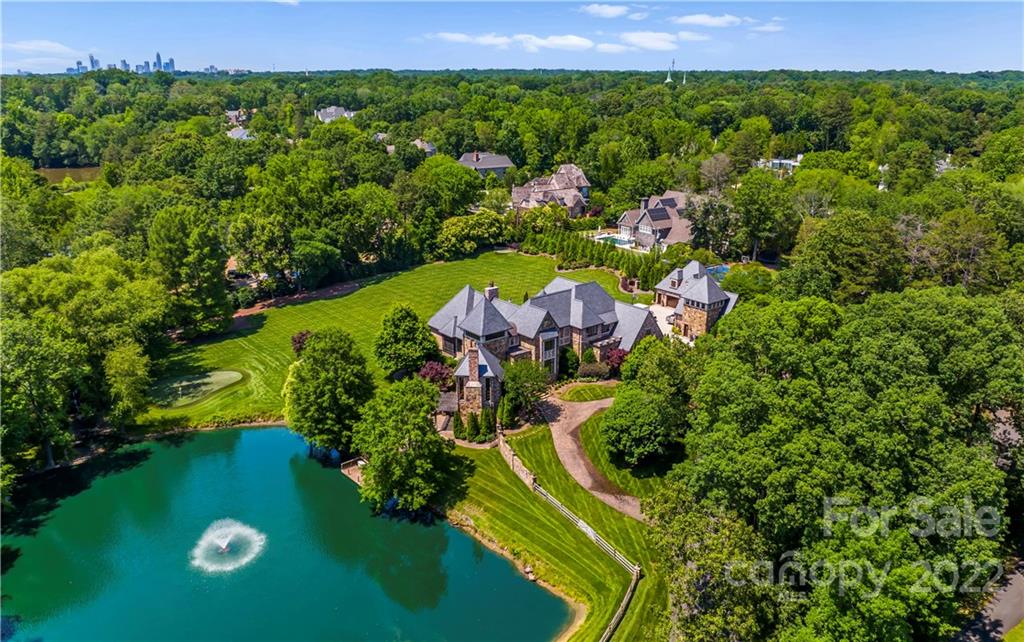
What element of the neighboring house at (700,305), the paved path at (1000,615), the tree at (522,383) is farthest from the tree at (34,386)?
the paved path at (1000,615)

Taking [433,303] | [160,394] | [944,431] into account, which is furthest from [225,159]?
[944,431]

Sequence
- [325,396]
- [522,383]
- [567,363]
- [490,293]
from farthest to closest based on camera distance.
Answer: [490,293] → [567,363] → [522,383] → [325,396]

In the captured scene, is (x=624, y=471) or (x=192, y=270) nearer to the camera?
(x=624, y=471)

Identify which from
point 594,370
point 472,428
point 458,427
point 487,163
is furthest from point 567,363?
point 487,163

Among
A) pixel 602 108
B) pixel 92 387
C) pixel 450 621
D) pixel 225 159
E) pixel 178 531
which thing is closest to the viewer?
pixel 450 621

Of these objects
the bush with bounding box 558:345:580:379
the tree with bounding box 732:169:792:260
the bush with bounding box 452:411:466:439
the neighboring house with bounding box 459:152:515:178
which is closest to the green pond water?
the bush with bounding box 452:411:466:439

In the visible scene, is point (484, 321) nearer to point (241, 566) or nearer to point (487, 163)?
point (241, 566)

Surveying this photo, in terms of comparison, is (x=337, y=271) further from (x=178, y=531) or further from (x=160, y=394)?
(x=178, y=531)
